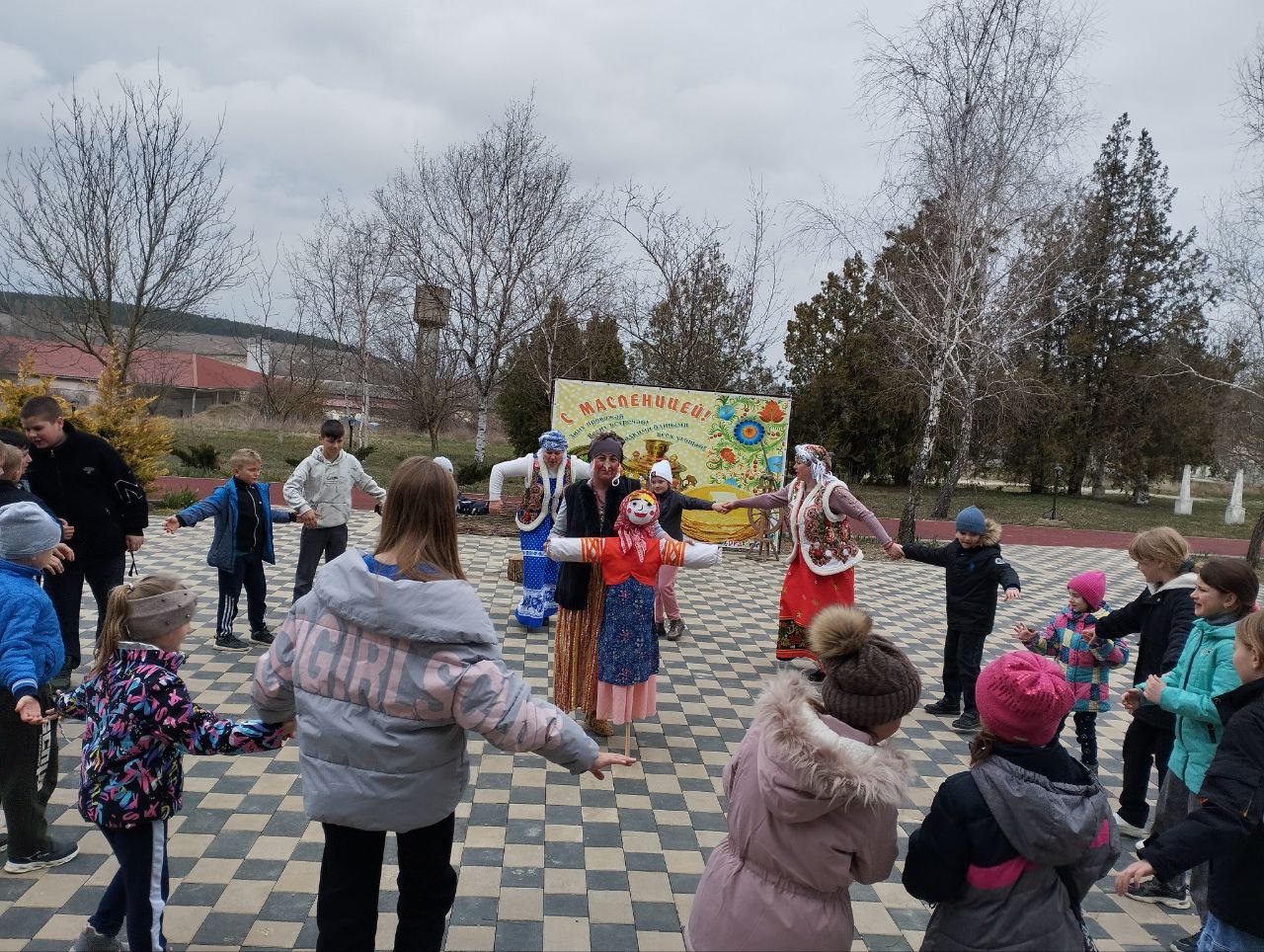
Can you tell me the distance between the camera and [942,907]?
1.95m

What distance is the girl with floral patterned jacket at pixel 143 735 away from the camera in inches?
91.4

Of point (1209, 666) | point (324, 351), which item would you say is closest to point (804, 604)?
point (1209, 666)

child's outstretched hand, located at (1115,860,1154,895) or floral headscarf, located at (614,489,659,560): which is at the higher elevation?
floral headscarf, located at (614,489,659,560)

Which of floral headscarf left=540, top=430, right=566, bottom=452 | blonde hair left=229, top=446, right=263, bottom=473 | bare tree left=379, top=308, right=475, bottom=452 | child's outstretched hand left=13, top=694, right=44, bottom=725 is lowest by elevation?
child's outstretched hand left=13, top=694, right=44, bottom=725

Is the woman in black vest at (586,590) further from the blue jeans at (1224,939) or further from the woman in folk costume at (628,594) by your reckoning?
the blue jeans at (1224,939)

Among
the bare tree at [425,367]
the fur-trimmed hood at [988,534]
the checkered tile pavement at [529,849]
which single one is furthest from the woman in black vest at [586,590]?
the bare tree at [425,367]

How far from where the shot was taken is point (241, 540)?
5832mm

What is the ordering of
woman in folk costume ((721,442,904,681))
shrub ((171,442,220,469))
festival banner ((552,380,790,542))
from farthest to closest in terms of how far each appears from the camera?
shrub ((171,442,220,469))
festival banner ((552,380,790,542))
woman in folk costume ((721,442,904,681))

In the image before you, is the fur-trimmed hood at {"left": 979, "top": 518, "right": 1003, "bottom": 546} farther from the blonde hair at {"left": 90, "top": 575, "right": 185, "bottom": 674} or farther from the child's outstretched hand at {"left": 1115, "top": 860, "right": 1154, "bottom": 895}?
the blonde hair at {"left": 90, "top": 575, "right": 185, "bottom": 674}

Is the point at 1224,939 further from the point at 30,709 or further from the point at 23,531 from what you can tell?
the point at 23,531

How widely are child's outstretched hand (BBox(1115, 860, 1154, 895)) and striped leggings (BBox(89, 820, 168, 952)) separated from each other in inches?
108

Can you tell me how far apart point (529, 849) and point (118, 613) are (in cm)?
205

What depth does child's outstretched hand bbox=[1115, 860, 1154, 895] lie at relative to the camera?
7.00 ft

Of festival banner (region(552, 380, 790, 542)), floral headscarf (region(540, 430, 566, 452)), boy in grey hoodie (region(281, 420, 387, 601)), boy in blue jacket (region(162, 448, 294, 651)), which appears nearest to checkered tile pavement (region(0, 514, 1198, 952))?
boy in blue jacket (region(162, 448, 294, 651))
